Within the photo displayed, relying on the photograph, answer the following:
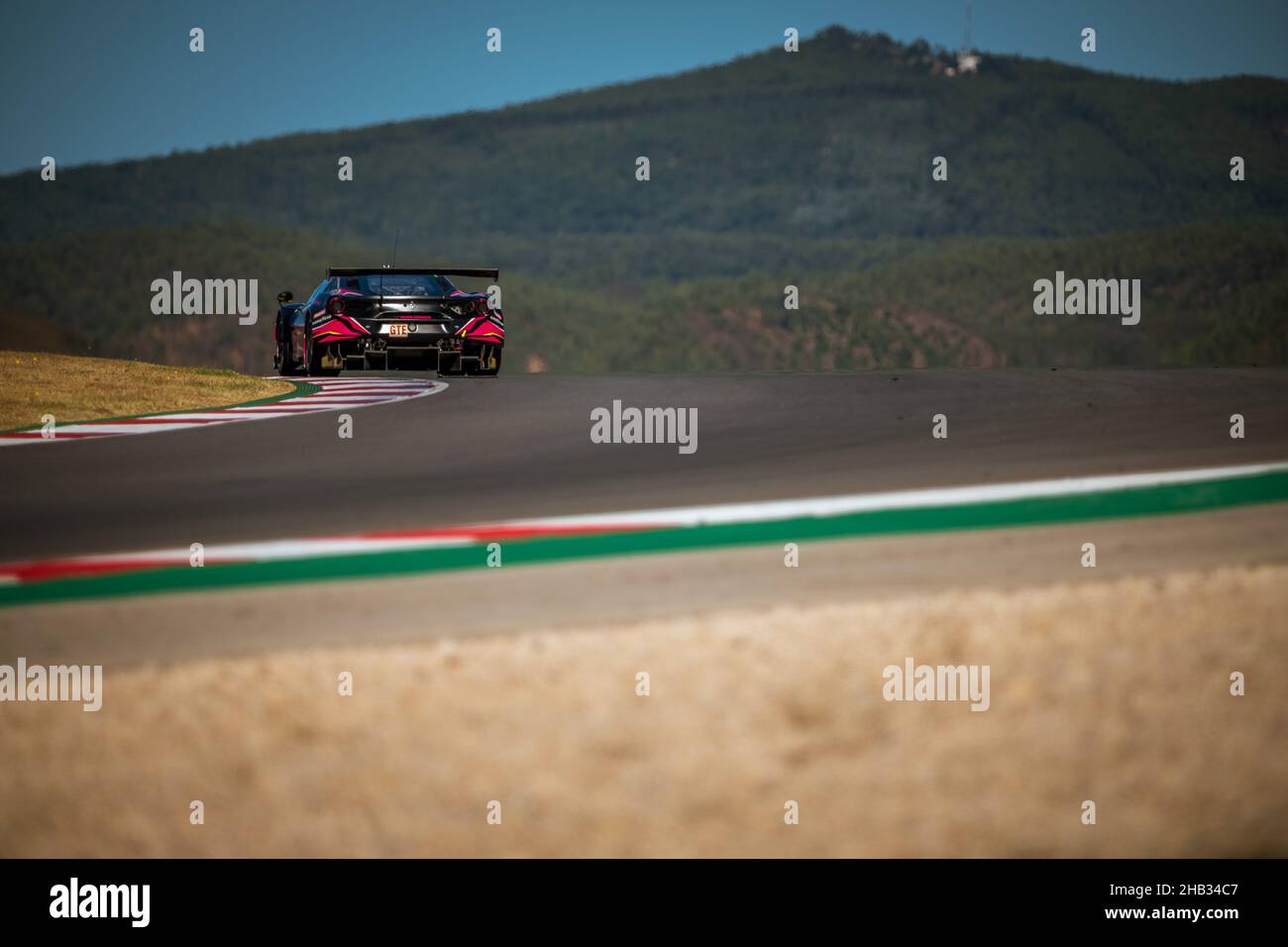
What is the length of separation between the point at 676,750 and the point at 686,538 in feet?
5.15

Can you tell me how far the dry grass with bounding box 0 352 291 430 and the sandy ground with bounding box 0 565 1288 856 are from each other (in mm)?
8089

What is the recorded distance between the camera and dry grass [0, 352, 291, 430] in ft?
38.3

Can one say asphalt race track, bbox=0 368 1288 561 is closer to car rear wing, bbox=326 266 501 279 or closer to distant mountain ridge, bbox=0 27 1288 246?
car rear wing, bbox=326 266 501 279

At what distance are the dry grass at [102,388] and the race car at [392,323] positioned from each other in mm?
702

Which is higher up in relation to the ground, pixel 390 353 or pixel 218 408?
pixel 390 353

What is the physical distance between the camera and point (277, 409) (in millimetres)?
12383

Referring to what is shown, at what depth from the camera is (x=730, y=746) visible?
128 inches

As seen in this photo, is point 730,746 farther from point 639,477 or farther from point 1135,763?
point 639,477

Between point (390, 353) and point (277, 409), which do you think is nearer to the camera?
point (277, 409)

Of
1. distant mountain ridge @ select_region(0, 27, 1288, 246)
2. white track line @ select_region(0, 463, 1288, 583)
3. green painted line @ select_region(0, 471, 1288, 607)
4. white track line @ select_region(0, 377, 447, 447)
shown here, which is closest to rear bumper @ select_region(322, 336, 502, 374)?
white track line @ select_region(0, 377, 447, 447)

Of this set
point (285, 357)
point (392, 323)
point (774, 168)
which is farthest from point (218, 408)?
point (774, 168)

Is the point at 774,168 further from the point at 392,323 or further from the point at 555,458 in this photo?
the point at 555,458

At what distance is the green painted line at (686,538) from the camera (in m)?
4.34
